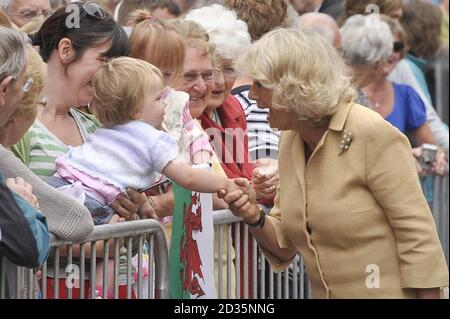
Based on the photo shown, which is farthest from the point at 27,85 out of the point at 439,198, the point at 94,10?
the point at 439,198

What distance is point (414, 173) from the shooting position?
552 centimetres

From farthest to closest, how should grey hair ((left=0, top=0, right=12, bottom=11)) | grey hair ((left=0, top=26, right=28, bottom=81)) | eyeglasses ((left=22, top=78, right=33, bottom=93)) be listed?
grey hair ((left=0, top=0, right=12, bottom=11))
eyeglasses ((left=22, top=78, right=33, bottom=93))
grey hair ((left=0, top=26, right=28, bottom=81))

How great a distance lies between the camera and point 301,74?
5.57 meters

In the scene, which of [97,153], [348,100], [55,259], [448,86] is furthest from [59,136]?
[448,86]

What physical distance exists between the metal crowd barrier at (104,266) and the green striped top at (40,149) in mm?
406

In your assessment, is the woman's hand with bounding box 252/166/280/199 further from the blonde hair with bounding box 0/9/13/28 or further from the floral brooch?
the blonde hair with bounding box 0/9/13/28

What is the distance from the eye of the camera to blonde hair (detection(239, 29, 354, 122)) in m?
5.53

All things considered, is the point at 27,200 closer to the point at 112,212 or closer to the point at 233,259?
the point at 112,212

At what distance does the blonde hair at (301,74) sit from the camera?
553 cm

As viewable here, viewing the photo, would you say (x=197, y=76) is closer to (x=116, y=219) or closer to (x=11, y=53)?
(x=116, y=219)

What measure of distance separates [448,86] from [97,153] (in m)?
7.63

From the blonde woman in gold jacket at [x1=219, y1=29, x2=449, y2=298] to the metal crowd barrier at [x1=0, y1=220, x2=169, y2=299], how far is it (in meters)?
0.59

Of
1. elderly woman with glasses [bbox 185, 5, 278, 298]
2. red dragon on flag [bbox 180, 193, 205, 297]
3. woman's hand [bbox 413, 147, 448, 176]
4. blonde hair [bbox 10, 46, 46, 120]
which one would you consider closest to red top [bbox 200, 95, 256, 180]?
elderly woman with glasses [bbox 185, 5, 278, 298]

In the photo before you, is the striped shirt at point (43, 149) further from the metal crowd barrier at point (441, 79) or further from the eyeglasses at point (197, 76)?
the metal crowd barrier at point (441, 79)
